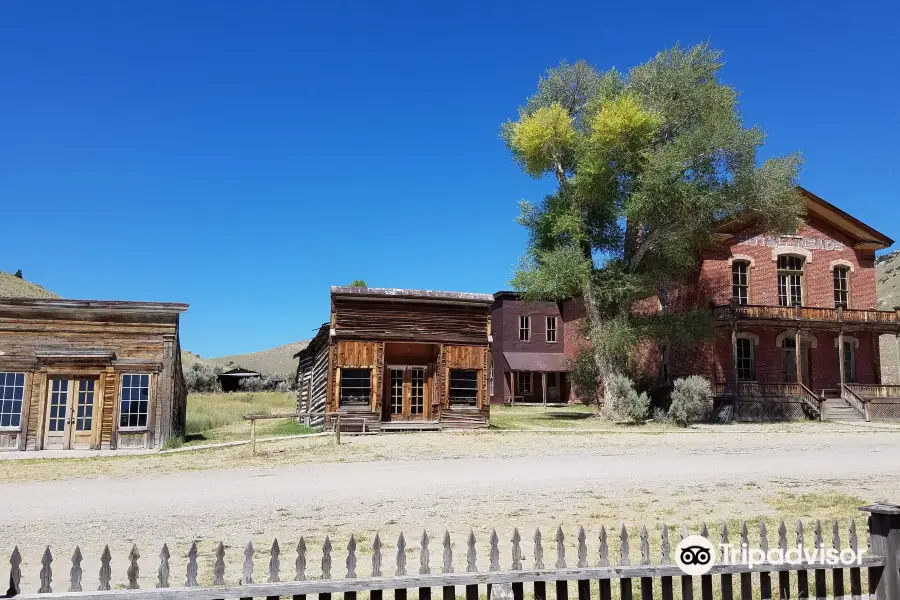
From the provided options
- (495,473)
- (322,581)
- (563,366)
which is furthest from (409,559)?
(563,366)

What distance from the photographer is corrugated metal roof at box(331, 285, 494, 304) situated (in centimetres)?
2677

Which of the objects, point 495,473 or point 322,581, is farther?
point 495,473

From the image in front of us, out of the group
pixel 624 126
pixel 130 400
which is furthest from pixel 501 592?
pixel 624 126

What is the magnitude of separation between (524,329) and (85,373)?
31567 mm

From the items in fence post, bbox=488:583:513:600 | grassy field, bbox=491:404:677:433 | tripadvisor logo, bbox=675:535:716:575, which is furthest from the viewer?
grassy field, bbox=491:404:677:433

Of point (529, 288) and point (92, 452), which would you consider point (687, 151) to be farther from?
point (92, 452)

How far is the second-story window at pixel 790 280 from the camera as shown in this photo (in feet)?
123

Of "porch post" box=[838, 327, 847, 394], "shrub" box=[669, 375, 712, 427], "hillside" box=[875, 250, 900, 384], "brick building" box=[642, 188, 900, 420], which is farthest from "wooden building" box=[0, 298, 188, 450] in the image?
"hillside" box=[875, 250, 900, 384]

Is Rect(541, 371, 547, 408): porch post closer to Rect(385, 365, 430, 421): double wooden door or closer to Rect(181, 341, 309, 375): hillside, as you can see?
Rect(385, 365, 430, 421): double wooden door

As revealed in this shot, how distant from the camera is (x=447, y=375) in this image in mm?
27875

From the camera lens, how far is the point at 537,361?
4872 centimetres

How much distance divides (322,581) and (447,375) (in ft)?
76.7

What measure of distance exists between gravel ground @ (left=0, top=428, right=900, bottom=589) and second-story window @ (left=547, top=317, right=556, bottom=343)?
29836 millimetres

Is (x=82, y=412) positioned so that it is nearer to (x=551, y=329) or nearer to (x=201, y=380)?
(x=551, y=329)
